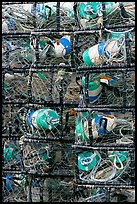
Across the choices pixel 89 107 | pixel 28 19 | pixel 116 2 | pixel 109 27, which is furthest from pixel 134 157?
pixel 28 19

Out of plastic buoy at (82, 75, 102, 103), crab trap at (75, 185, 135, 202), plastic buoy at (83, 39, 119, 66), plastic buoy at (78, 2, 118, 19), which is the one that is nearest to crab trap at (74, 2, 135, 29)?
plastic buoy at (78, 2, 118, 19)

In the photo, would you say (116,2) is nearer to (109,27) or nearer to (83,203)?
(109,27)

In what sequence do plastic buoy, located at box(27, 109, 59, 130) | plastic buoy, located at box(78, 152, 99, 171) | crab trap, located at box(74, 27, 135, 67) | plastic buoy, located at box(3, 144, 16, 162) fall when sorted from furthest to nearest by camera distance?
1. plastic buoy, located at box(3, 144, 16, 162)
2. plastic buoy, located at box(27, 109, 59, 130)
3. plastic buoy, located at box(78, 152, 99, 171)
4. crab trap, located at box(74, 27, 135, 67)

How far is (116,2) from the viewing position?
411 cm

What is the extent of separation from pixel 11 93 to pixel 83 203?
5.15ft

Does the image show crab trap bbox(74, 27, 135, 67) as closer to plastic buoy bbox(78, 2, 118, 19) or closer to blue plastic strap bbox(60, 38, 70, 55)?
plastic buoy bbox(78, 2, 118, 19)

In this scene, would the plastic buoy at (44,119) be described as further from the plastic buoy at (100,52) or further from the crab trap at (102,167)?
the plastic buoy at (100,52)

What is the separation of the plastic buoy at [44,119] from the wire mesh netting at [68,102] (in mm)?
10

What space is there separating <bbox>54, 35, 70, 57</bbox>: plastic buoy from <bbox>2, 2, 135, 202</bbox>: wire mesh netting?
0.01m

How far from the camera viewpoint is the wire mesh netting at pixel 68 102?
13.0ft

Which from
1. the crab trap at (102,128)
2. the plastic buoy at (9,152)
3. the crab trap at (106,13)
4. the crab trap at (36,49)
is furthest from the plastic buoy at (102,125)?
the plastic buoy at (9,152)

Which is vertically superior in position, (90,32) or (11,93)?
(90,32)

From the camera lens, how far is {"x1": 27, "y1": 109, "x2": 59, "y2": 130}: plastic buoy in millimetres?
4301

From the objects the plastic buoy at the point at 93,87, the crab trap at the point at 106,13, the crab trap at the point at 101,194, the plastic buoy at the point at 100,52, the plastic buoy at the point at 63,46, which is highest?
the crab trap at the point at 106,13
